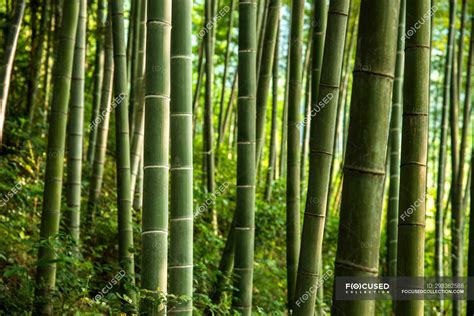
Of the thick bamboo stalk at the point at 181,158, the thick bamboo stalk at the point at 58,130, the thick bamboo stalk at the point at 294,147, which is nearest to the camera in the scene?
the thick bamboo stalk at the point at 181,158

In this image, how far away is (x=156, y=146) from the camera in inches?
114

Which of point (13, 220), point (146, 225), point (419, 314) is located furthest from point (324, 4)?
point (13, 220)

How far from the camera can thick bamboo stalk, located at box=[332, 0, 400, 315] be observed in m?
1.81

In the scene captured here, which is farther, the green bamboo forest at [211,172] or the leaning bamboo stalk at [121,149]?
the leaning bamboo stalk at [121,149]

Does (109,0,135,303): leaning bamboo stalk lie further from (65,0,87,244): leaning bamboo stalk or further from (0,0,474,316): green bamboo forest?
(65,0,87,244): leaning bamboo stalk

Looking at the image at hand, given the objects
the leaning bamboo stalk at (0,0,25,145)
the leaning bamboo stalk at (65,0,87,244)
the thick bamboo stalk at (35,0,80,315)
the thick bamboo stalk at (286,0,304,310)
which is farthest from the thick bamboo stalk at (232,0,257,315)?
the leaning bamboo stalk at (0,0,25,145)

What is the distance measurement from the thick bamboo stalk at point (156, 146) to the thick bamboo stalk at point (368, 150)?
1.21 meters

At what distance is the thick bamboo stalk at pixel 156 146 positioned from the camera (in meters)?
2.87

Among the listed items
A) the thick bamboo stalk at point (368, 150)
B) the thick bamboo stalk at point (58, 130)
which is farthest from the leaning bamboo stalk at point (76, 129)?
the thick bamboo stalk at point (368, 150)

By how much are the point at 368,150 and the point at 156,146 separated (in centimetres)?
128

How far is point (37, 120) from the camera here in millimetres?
7102

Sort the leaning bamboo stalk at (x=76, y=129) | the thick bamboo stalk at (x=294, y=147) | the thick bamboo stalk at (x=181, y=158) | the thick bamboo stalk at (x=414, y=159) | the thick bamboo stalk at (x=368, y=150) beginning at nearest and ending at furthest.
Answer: the thick bamboo stalk at (x=368, y=150) < the thick bamboo stalk at (x=414, y=159) < the thick bamboo stalk at (x=181, y=158) < the thick bamboo stalk at (x=294, y=147) < the leaning bamboo stalk at (x=76, y=129)

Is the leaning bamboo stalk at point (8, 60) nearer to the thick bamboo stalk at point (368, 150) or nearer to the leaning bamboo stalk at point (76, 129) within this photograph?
the leaning bamboo stalk at point (76, 129)

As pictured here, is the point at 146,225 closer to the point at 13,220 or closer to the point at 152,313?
the point at 152,313
